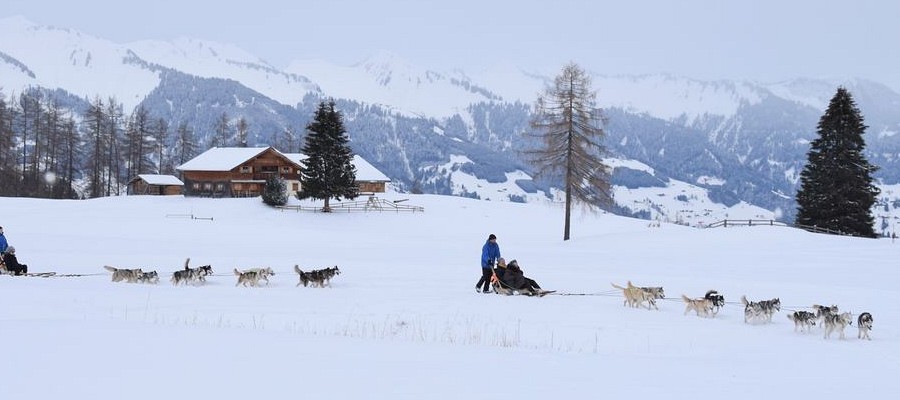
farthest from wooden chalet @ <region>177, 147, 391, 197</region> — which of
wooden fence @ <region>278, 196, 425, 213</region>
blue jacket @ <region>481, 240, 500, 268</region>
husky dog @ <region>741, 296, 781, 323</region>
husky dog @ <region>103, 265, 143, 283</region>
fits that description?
husky dog @ <region>741, 296, 781, 323</region>

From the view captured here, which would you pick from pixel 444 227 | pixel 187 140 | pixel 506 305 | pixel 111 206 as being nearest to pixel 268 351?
pixel 506 305

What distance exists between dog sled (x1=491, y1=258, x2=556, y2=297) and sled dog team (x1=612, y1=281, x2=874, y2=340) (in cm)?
252

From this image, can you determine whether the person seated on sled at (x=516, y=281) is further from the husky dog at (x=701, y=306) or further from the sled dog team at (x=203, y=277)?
the sled dog team at (x=203, y=277)

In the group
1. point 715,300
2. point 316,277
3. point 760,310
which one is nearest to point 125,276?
point 316,277

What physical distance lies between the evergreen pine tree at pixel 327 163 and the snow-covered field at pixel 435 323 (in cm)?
1636

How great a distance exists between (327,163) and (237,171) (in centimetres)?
2116

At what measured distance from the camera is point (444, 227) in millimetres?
53312

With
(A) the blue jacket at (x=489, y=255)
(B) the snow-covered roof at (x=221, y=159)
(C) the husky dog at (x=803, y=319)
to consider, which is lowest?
(C) the husky dog at (x=803, y=319)

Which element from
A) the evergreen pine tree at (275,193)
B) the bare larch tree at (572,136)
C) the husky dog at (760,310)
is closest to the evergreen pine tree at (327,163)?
the evergreen pine tree at (275,193)

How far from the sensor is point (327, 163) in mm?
55094

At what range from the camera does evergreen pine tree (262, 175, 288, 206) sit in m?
57.4

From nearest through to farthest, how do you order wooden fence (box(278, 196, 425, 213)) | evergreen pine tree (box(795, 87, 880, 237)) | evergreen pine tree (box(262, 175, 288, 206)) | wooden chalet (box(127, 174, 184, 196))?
evergreen pine tree (box(795, 87, 880, 237)) < wooden fence (box(278, 196, 425, 213)) < evergreen pine tree (box(262, 175, 288, 206)) < wooden chalet (box(127, 174, 184, 196))

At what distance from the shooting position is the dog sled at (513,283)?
18.1 metres

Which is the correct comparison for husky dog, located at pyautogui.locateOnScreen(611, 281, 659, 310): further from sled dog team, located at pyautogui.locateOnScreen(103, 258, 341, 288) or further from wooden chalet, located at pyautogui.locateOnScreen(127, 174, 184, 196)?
wooden chalet, located at pyautogui.locateOnScreen(127, 174, 184, 196)
